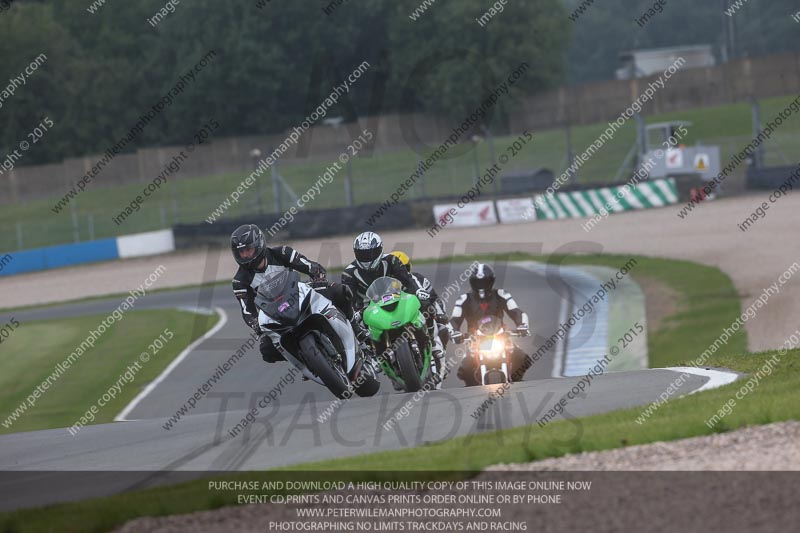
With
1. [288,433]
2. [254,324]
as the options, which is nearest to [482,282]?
[254,324]

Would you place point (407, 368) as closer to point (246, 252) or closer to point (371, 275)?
point (371, 275)

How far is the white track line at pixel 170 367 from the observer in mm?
15123

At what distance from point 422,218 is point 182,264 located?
813 centimetres

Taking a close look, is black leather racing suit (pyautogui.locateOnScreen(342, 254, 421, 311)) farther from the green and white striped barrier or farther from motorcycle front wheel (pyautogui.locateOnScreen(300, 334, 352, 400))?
the green and white striped barrier

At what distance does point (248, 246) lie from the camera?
10523 millimetres

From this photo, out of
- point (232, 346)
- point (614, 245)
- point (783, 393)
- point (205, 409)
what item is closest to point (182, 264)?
point (614, 245)

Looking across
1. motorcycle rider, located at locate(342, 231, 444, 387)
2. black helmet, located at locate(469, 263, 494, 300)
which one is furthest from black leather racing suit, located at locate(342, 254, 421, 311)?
black helmet, located at locate(469, 263, 494, 300)

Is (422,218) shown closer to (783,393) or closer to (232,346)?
(232,346)

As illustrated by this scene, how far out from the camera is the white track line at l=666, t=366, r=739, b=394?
9375 millimetres

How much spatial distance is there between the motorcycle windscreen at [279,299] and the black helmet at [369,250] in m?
1.72

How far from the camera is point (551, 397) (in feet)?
30.0

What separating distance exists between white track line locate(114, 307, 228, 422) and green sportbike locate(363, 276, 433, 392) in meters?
3.01

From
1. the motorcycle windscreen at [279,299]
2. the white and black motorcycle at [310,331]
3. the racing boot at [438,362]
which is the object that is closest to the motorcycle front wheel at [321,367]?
the white and black motorcycle at [310,331]

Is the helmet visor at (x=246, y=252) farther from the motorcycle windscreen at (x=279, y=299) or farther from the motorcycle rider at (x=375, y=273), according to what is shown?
the motorcycle rider at (x=375, y=273)
